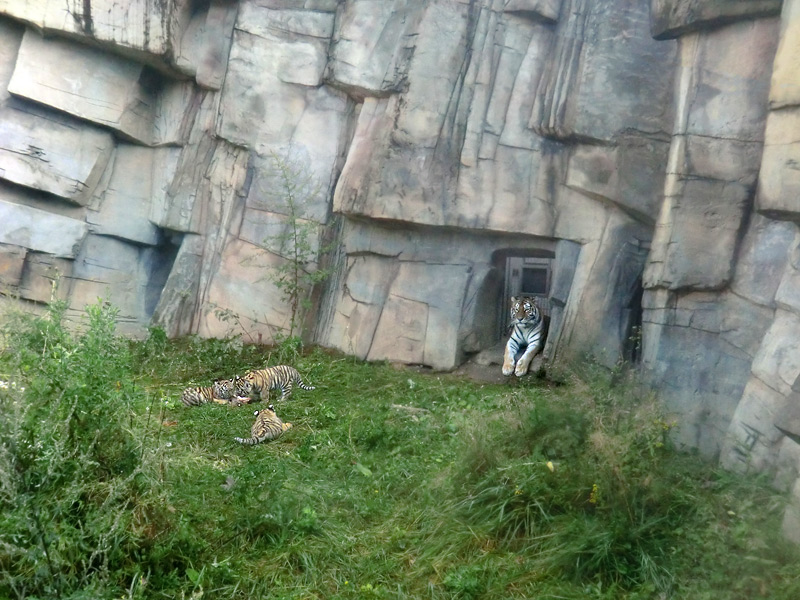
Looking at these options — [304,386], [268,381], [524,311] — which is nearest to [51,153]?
[268,381]

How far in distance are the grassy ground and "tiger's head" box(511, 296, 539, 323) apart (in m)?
3.92

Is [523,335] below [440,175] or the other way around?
below

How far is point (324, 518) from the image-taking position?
539 cm

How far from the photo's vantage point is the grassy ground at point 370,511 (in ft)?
14.2

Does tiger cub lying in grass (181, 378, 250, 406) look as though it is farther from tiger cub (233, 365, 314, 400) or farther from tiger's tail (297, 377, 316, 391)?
tiger's tail (297, 377, 316, 391)

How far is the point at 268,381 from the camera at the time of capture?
9.04 metres

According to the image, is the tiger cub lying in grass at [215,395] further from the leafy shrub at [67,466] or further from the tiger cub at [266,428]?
the leafy shrub at [67,466]

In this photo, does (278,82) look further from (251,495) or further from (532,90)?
(251,495)

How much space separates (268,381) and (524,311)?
125 inches

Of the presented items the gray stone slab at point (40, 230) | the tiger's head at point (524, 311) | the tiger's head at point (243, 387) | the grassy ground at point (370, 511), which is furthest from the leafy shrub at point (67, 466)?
the gray stone slab at point (40, 230)

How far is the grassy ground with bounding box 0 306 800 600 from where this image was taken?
Result: 4332 mm

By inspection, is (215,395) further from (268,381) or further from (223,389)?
(268,381)

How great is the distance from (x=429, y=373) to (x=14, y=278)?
6.12m

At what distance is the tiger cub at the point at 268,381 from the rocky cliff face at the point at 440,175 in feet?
4.45
